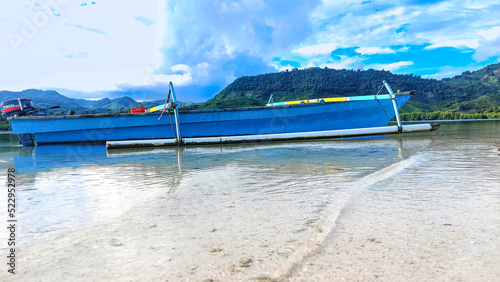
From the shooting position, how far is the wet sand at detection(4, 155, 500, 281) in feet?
6.31

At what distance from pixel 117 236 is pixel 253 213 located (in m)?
1.48

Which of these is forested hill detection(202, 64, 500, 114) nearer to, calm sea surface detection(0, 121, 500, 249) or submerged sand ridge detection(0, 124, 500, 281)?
calm sea surface detection(0, 121, 500, 249)

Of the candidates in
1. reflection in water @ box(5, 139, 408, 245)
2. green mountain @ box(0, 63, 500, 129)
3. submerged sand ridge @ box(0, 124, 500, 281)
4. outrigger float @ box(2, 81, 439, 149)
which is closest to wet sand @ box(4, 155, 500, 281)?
submerged sand ridge @ box(0, 124, 500, 281)

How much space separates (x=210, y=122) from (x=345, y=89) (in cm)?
11443

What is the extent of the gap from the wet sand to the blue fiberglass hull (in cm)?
1642

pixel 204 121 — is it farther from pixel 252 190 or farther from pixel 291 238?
pixel 291 238

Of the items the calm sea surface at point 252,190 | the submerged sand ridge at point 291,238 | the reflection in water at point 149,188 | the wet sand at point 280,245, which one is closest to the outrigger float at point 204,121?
the reflection in water at point 149,188

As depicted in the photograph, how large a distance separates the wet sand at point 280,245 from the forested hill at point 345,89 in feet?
356

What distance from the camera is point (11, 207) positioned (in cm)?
411

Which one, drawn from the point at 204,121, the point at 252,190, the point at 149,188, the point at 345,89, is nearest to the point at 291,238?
the point at 252,190

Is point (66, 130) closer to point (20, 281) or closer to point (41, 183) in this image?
point (41, 183)

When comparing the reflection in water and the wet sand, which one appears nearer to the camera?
the wet sand

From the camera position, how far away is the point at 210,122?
788 inches

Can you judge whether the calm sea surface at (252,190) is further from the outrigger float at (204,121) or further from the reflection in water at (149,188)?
the outrigger float at (204,121)
